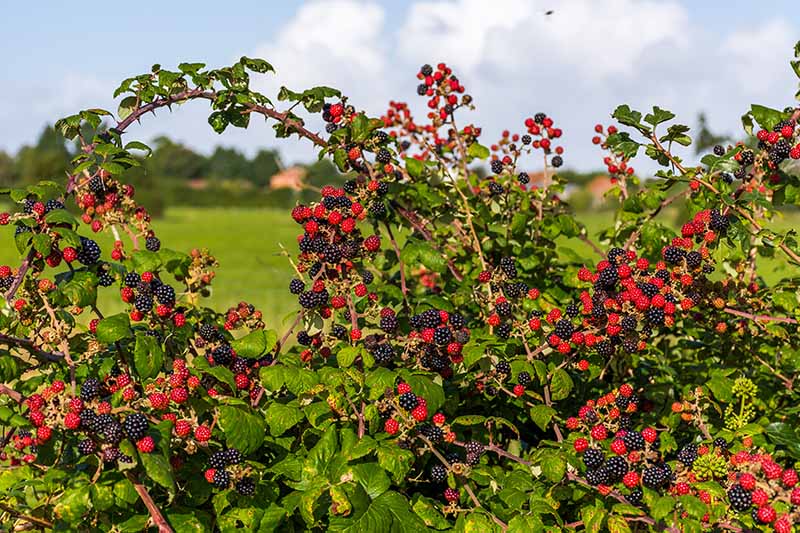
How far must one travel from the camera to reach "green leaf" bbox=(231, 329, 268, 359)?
3391 mm

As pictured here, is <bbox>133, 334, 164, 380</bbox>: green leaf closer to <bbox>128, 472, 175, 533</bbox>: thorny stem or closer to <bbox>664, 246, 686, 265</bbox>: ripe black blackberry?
<bbox>128, 472, 175, 533</bbox>: thorny stem

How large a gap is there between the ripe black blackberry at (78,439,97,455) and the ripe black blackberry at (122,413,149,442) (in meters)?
0.15

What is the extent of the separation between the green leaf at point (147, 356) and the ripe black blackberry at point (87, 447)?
395 mm

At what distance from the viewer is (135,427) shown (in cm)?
271

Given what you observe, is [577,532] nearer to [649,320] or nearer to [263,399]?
[649,320]

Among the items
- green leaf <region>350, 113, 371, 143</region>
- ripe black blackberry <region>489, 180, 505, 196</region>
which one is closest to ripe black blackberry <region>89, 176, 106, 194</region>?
green leaf <region>350, 113, 371, 143</region>

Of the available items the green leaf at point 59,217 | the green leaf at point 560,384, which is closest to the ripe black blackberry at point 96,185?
the green leaf at point 59,217

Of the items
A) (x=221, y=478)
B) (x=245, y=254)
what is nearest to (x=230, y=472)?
(x=221, y=478)

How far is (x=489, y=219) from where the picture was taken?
189 inches

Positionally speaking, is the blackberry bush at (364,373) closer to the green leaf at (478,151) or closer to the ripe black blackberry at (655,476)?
the ripe black blackberry at (655,476)

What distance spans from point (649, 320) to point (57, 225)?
8.63 ft

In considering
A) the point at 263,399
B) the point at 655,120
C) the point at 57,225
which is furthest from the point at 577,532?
the point at 57,225

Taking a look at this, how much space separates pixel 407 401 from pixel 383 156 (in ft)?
4.94

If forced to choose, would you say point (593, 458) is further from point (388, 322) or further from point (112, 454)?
point (112, 454)
